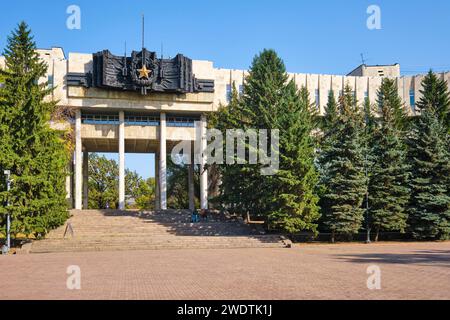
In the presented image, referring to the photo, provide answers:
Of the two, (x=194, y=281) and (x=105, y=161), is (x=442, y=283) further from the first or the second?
(x=105, y=161)

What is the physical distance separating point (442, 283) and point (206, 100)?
33.0 metres

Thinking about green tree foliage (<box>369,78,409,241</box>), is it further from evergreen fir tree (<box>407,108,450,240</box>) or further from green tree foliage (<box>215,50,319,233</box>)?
green tree foliage (<box>215,50,319,233</box>)

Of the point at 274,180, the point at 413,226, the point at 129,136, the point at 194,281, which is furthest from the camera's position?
the point at 129,136

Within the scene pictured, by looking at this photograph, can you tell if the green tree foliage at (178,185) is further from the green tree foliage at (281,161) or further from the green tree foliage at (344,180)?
the green tree foliage at (344,180)

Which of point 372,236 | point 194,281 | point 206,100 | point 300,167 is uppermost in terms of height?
point 206,100

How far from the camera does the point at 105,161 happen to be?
62.3 m

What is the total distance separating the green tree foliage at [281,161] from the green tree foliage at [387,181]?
3.84 m

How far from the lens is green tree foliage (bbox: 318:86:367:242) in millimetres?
28672

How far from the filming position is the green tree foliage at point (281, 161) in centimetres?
2808

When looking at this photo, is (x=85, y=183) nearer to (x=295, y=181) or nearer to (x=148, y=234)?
(x=148, y=234)

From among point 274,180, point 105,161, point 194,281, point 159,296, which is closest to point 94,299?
point 159,296

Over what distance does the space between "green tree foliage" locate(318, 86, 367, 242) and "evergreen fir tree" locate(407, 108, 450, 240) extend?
12.3 ft

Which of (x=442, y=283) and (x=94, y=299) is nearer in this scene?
(x=94, y=299)

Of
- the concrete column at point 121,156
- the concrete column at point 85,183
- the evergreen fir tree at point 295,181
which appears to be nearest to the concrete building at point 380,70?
the concrete column at point 121,156
